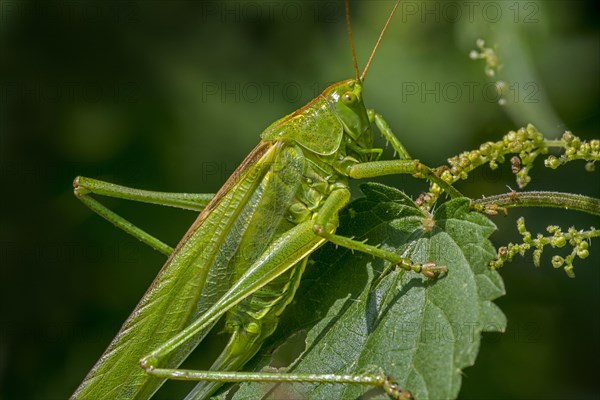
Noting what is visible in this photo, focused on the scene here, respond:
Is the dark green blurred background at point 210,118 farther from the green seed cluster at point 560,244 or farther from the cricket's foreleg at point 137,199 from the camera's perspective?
the green seed cluster at point 560,244

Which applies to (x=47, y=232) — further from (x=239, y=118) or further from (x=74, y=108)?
(x=239, y=118)

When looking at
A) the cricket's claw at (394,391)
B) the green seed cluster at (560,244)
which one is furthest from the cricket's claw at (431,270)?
the cricket's claw at (394,391)

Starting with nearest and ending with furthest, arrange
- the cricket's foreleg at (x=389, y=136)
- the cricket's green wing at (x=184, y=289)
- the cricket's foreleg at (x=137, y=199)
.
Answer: the cricket's green wing at (x=184, y=289)
the cricket's foreleg at (x=389, y=136)
the cricket's foreleg at (x=137, y=199)

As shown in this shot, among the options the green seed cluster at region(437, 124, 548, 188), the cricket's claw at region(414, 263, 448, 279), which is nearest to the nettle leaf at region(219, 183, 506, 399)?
the cricket's claw at region(414, 263, 448, 279)

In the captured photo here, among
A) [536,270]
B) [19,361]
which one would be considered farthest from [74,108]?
[536,270]

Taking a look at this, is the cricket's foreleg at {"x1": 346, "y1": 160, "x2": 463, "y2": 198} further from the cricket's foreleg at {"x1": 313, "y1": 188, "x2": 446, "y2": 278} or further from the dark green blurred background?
the dark green blurred background

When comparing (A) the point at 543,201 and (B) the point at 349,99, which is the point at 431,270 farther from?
(B) the point at 349,99

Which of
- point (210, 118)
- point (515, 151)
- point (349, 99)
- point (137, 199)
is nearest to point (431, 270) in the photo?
point (515, 151)
